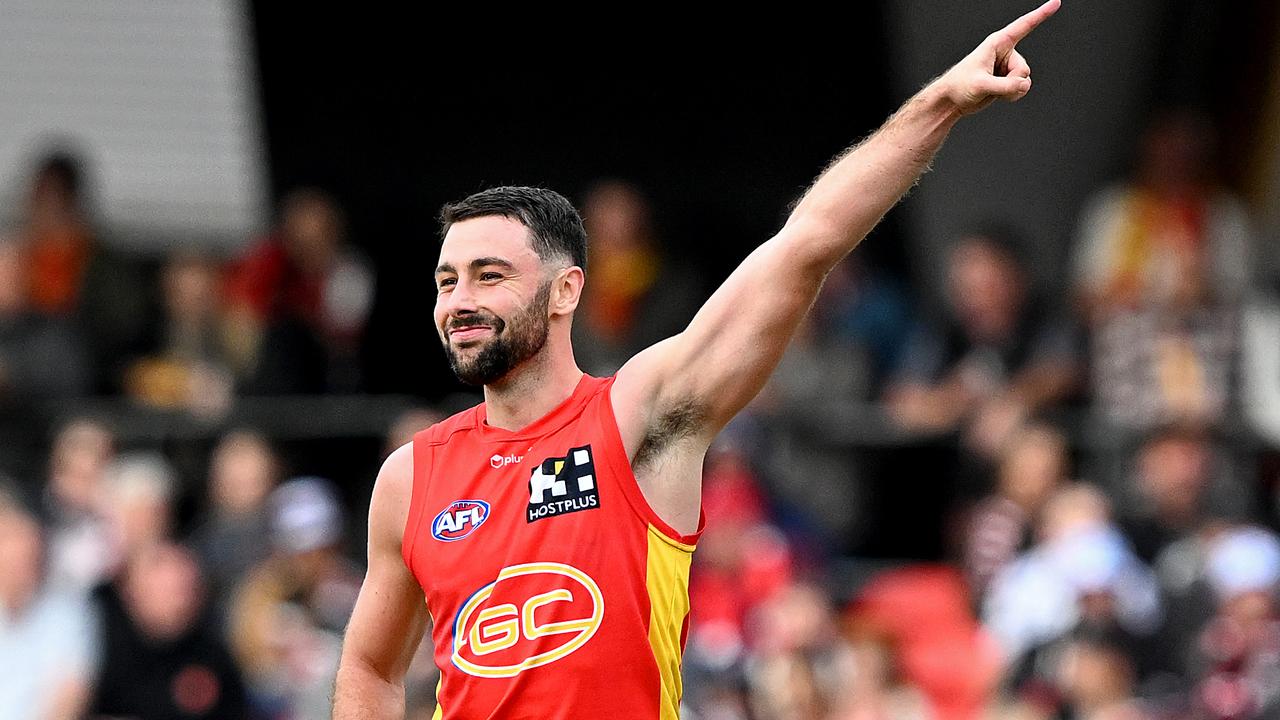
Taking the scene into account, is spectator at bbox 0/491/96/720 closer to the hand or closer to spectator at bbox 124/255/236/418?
spectator at bbox 124/255/236/418

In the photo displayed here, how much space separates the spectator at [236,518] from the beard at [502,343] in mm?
6703

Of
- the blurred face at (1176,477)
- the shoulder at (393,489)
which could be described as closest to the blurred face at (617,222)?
the blurred face at (1176,477)

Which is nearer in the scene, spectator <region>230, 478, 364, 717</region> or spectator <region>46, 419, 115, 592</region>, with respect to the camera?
spectator <region>230, 478, 364, 717</region>

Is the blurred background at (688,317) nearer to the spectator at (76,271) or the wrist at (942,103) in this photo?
the spectator at (76,271)

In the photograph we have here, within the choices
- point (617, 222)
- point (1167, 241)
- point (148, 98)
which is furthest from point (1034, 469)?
point (148, 98)

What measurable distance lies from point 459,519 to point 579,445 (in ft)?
1.12

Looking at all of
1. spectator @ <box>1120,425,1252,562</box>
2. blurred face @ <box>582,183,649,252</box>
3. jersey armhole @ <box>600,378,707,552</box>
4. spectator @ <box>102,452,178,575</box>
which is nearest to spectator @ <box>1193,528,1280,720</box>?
spectator @ <box>1120,425,1252,562</box>

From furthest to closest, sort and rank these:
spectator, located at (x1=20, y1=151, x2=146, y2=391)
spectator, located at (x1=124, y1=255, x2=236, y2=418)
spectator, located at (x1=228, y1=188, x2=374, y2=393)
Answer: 1. spectator, located at (x1=20, y1=151, x2=146, y2=391)
2. spectator, located at (x1=124, y1=255, x2=236, y2=418)
3. spectator, located at (x1=228, y1=188, x2=374, y2=393)

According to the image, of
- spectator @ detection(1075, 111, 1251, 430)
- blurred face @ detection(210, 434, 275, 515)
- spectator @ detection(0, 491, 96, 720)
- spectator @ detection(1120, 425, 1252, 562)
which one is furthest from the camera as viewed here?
blurred face @ detection(210, 434, 275, 515)

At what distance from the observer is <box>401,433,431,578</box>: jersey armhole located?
4.79 metres

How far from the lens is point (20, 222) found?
13.7 meters

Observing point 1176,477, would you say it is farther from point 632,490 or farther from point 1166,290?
point 632,490

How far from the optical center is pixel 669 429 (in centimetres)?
463

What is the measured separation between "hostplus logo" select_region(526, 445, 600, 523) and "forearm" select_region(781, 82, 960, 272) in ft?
2.31
